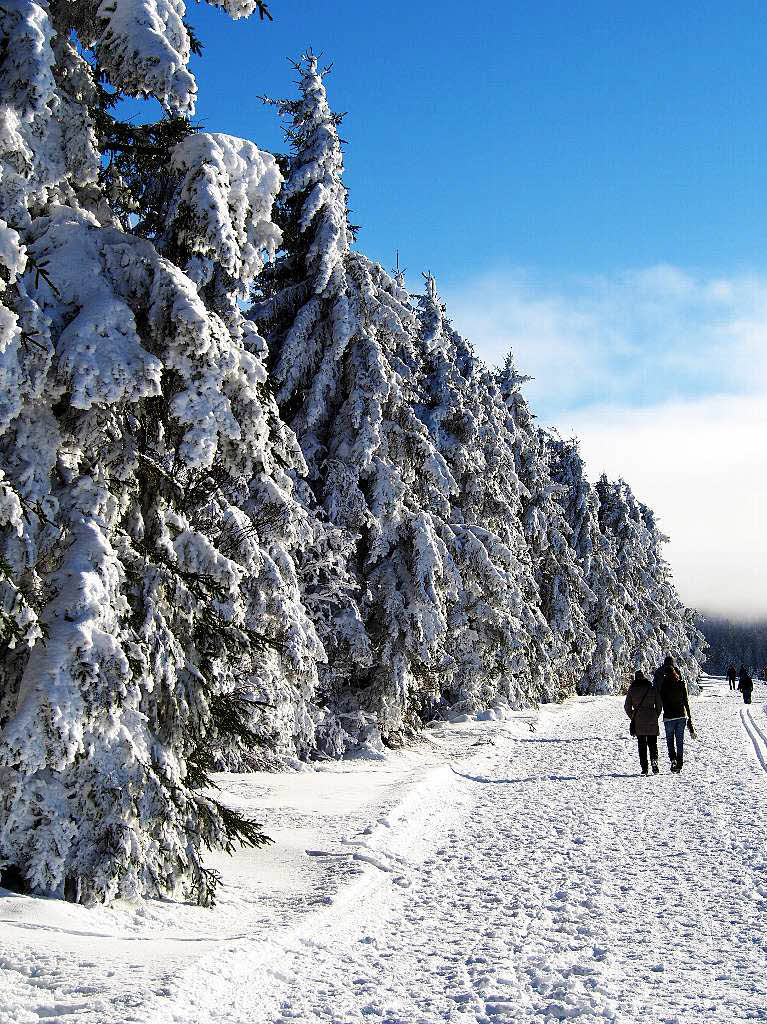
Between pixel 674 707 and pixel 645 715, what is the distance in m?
0.58

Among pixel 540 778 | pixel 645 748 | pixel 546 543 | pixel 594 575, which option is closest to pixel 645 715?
pixel 645 748

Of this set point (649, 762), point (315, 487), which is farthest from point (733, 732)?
point (315, 487)

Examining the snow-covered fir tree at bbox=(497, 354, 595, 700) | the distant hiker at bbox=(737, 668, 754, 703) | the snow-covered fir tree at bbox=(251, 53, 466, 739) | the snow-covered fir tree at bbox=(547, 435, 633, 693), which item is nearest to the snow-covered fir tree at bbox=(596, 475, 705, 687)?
the snow-covered fir tree at bbox=(547, 435, 633, 693)

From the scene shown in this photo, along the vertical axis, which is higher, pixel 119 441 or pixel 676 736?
pixel 119 441

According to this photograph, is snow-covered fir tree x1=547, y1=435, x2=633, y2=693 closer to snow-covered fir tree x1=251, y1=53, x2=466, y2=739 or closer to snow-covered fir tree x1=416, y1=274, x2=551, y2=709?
snow-covered fir tree x1=416, y1=274, x2=551, y2=709

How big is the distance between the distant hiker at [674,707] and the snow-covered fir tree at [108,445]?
9.30m

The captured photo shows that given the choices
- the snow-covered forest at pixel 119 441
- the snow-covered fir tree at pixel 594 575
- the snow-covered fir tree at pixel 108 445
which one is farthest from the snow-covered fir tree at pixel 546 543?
the snow-covered fir tree at pixel 108 445

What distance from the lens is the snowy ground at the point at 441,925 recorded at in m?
4.86

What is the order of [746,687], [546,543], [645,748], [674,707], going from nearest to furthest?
[674,707] < [645,748] < [546,543] < [746,687]

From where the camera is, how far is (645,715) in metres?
14.9

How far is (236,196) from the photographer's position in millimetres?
7840

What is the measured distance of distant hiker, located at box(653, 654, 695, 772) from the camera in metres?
15.0

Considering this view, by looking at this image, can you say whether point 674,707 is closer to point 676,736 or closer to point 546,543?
point 676,736

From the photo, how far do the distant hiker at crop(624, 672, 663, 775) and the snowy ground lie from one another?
187 cm
